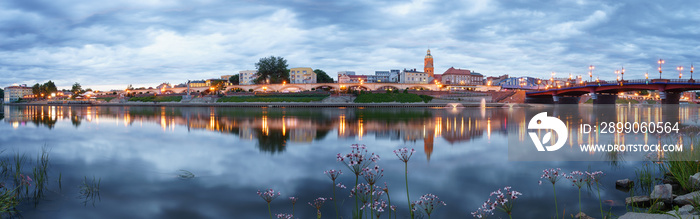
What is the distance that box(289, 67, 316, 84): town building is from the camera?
13475 centimetres

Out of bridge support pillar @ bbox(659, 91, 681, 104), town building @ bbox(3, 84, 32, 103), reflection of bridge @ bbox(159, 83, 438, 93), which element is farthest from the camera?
town building @ bbox(3, 84, 32, 103)

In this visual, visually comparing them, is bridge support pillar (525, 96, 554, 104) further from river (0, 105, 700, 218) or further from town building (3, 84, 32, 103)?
town building (3, 84, 32, 103)

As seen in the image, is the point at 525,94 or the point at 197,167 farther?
the point at 525,94

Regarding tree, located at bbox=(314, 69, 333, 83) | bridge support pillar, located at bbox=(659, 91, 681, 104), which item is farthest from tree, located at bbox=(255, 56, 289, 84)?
bridge support pillar, located at bbox=(659, 91, 681, 104)

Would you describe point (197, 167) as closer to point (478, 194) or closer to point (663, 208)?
point (478, 194)

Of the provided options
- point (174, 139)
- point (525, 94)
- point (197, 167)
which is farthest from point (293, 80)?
point (197, 167)

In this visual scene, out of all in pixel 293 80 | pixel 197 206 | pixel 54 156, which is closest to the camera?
pixel 197 206

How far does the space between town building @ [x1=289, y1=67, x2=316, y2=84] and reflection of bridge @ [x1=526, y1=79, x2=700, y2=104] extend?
6902 cm

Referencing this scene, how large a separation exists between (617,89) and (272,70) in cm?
8845

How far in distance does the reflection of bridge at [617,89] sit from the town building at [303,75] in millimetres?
69019

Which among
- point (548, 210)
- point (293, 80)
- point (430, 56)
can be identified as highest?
point (430, 56)

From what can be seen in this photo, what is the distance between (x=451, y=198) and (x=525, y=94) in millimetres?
99194

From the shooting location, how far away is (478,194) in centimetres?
844

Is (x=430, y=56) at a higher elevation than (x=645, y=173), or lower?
higher
